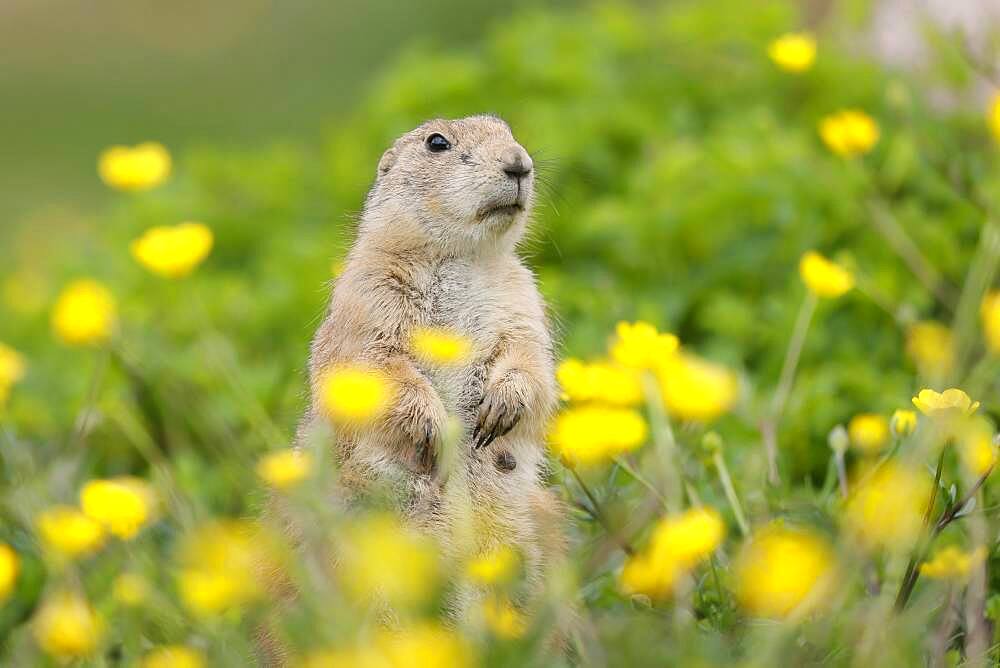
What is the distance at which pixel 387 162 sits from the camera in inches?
153

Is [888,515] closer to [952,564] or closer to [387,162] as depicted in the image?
[952,564]

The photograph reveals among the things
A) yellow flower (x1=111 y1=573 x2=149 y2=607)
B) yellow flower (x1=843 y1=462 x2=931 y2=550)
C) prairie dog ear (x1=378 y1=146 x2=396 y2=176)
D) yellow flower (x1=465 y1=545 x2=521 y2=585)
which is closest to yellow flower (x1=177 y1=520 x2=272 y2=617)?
yellow flower (x1=111 y1=573 x2=149 y2=607)

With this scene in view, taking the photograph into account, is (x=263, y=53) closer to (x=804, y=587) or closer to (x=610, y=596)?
(x=610, y=596)

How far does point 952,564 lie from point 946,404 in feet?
1.40

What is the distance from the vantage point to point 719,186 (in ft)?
17.1

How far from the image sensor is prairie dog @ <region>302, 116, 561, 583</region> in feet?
10.2

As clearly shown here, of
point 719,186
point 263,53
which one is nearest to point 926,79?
point 719,186

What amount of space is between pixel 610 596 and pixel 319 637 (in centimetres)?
120

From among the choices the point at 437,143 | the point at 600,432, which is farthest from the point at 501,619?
the point at 437,143

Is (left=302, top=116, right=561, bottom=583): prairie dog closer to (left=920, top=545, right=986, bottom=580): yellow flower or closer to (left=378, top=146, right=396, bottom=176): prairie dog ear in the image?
(left=378, top=146, right=396, bottom=176): prairie dog ear

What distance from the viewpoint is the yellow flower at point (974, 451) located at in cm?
229

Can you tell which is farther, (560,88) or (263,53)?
(263,53)

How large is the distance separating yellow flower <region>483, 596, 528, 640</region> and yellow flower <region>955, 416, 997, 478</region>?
30.1 inches

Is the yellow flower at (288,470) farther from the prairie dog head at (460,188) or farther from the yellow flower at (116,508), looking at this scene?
the prairie dog head at (460,188)
